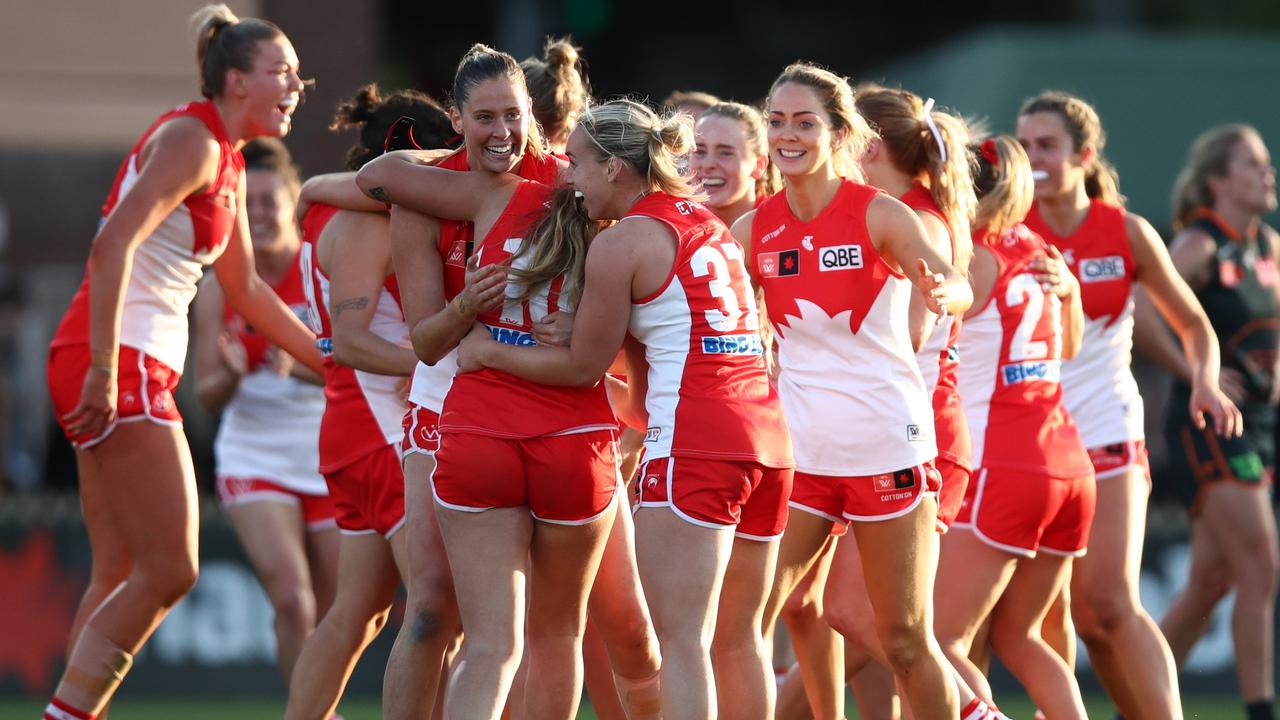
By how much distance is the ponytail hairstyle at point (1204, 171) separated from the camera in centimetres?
820

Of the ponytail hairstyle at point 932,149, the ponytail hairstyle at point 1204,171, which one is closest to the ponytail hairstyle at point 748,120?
the ponytail hairstyle at point 932,149

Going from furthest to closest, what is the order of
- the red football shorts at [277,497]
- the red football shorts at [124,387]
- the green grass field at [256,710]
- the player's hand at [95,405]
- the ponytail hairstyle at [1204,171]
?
the green grass field at [256,710], the ponytail hairstyle at [1204,171], the red football shorts at [277,497], the red football shorts at [124,387], the player's hand at [95,405]

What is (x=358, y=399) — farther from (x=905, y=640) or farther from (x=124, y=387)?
(x=905, y=640)

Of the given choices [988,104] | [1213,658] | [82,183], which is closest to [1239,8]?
[988,104]

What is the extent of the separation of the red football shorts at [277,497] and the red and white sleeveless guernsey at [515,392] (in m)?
2.59

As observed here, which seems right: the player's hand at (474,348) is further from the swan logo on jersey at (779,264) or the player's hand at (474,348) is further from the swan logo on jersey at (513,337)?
the swan logo on jersey at (779,264)

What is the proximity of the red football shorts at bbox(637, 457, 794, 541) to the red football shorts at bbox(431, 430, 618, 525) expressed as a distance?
141mm

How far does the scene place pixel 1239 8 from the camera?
67.1ft

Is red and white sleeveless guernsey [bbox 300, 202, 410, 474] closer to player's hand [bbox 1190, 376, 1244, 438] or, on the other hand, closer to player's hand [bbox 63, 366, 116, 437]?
player's hand [bbox 63, 366, 116, 437]

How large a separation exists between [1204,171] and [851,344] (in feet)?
12.3

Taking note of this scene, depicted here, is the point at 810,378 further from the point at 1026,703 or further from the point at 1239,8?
the point at 1239,8

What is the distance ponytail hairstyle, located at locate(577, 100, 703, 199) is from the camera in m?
4.82

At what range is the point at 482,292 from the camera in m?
4.74

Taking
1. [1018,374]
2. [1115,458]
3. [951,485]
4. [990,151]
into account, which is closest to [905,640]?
[951,485]
